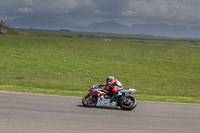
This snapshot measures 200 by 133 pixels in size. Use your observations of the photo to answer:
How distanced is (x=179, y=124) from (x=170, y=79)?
19.8 metres

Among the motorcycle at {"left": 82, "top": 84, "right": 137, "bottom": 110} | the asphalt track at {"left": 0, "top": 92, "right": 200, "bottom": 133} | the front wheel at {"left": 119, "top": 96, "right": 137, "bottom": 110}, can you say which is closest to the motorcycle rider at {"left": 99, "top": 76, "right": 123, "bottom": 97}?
the motorcycle at {"left": 82, "top": 84, "right": 137, "bottom": 110}

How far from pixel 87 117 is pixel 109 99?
2.31 metres

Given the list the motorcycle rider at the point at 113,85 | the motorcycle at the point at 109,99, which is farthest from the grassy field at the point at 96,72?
the motorcycle rider at the point at 113,85

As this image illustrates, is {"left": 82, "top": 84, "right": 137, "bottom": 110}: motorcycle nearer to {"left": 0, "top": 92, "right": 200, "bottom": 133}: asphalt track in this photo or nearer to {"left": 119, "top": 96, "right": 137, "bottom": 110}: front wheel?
{"left": 119, "top": 96, "right": 137, "bottom": 110}: front wheel

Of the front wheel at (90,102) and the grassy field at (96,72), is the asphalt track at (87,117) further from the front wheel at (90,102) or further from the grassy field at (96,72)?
the grassy field at (96,72)

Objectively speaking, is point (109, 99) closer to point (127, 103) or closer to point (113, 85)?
point (113, 85)

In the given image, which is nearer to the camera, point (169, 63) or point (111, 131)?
point (111, 131)

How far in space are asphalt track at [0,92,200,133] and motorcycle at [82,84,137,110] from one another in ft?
1.01

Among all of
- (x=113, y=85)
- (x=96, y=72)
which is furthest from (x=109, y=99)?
(x=96, y=72)

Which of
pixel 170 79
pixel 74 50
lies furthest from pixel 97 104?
pixel 74 50

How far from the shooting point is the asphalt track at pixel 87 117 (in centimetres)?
1020

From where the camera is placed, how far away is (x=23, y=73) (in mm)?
27875

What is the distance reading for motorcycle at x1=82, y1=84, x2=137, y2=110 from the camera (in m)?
13.6

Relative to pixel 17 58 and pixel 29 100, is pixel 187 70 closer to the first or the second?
pixel 17 58
